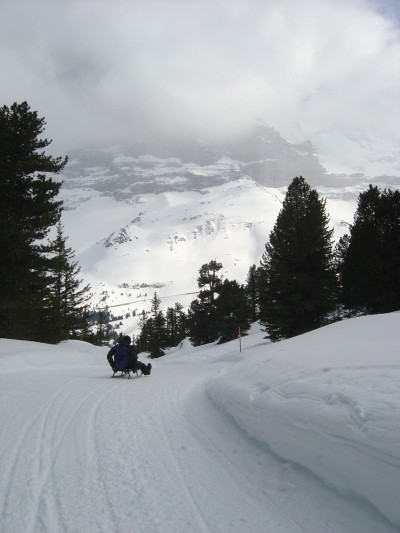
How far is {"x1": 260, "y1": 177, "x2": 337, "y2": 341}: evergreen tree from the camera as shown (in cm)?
2184

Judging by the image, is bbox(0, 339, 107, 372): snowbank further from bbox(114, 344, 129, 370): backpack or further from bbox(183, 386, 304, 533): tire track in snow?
bbox(183, 386, 304, 533): tire track in snow

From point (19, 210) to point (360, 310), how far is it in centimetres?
2725

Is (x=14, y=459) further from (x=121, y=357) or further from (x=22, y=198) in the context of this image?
(x=22, y=198)

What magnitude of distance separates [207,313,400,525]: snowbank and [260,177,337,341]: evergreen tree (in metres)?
15.8

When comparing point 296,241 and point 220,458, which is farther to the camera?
point 296,241

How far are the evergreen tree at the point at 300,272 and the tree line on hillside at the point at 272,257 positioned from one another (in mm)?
60

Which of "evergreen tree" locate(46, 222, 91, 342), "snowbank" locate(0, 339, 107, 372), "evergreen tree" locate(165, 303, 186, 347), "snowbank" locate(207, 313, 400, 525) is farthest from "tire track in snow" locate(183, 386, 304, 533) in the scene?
"evergreen tree" locate(165, 303, 186, 347)

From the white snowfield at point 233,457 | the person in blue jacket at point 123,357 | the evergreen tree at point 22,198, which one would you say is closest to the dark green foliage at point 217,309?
the evergreen tree at point 22,198

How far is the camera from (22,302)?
1709 cm

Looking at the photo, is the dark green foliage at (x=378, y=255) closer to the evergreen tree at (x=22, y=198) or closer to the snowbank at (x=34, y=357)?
the snowbank at (x=34, y=357)

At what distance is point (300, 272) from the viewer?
22.2 m

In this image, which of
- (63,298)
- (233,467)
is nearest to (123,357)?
(233,467)

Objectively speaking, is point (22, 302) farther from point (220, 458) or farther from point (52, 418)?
point (220, 458)

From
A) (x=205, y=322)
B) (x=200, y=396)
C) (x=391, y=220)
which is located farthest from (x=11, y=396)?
(x=205, y=322)
